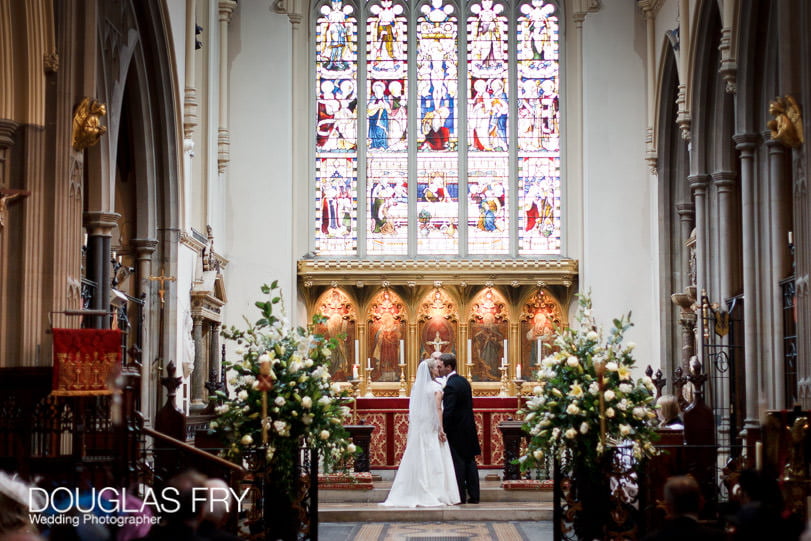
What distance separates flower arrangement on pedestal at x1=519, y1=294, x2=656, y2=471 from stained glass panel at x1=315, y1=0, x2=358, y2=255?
946 cm

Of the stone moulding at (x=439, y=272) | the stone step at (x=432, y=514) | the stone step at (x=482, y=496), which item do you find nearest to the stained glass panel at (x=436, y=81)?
the stone moulding at (x=439, y=272)

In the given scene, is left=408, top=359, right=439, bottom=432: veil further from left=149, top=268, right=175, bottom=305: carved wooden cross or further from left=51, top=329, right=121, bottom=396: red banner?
left=51, top=329, right=121, bottom=396: red banner

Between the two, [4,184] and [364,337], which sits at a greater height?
[4,184]

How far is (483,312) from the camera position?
18.1 meters

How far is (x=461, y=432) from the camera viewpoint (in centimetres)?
1225

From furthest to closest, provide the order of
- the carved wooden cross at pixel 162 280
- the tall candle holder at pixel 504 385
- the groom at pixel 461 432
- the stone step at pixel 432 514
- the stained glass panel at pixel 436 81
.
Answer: the stained glass panel at pixel 436 81, the tall candle holder at pixel 504 385, the carved wooden cross at pixel 162 280, the groom at pixel 461 432, the stone step at pixel 432 514

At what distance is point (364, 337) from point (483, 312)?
1.87 metres

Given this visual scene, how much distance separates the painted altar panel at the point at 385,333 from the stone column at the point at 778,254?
23.7 feet

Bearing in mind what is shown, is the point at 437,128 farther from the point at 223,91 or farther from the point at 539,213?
the point at 223,91

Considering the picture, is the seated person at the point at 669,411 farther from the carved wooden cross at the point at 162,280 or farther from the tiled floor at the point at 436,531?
the carved wooden cross at the point at 162,280

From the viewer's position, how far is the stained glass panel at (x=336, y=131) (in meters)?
18.6

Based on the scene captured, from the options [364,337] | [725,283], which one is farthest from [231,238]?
[725,283]

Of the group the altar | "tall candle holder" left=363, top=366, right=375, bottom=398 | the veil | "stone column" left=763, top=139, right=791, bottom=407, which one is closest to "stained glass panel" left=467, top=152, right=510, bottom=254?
"tall candle holder" left=363, top=366, right=375, bottom=398

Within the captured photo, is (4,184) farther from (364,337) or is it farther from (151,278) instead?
(364,337)
